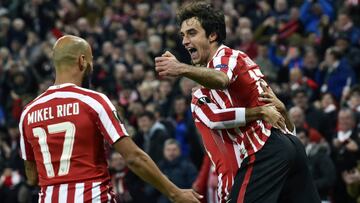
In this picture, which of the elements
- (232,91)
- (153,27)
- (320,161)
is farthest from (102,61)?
(232,91)

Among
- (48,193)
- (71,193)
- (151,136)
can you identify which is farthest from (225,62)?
(151,136)

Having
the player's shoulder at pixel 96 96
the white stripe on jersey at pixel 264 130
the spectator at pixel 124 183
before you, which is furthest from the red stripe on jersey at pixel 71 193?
the spectator at pixel 124 183

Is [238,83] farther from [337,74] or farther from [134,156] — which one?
[337,74]

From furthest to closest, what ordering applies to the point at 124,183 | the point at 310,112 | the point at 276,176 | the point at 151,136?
the point at 151,136
the point at 310,112
the point at 124,183
the point at 276,176

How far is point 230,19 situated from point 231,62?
494 inches

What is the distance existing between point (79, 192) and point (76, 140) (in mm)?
408

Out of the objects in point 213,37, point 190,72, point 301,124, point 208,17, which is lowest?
point 301,124

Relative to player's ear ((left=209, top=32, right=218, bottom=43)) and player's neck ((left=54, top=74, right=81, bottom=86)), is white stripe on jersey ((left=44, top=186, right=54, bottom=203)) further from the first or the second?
player's ear ((left=209, top=32, right=218, bottom=43))

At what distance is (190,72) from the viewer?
24.6ft

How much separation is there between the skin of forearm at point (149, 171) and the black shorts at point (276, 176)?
0.84 m

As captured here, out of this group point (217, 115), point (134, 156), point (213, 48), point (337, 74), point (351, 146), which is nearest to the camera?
point (134, 156)

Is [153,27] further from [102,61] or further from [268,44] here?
[268,44]

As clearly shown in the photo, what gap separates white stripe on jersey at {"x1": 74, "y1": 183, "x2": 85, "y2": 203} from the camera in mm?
7344

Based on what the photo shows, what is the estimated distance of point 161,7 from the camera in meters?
24.3
